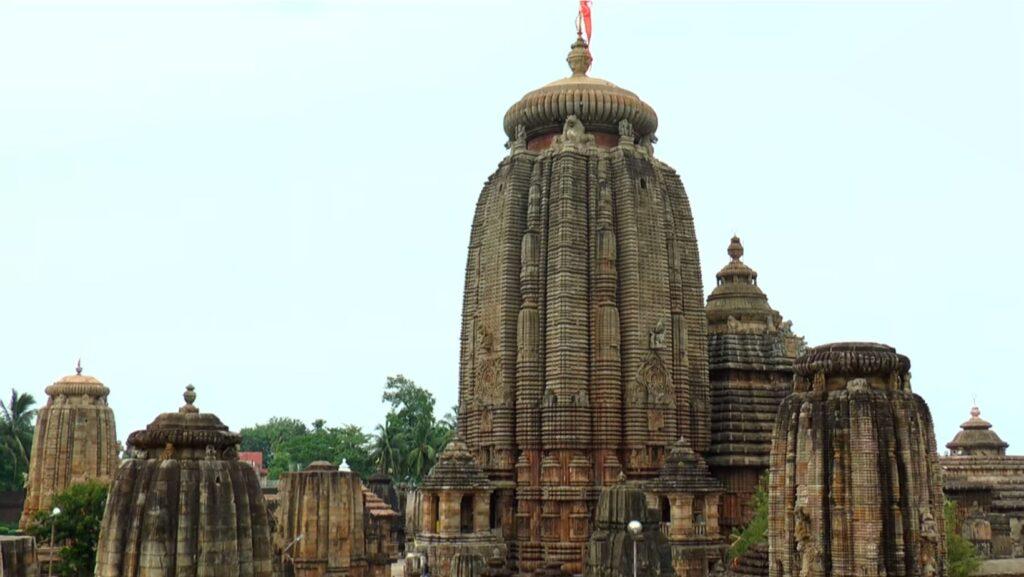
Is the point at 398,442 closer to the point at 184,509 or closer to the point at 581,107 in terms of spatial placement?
the point at 581,107

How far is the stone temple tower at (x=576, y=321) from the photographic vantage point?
41.8 metres

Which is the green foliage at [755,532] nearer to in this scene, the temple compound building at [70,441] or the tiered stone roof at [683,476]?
the tiered stone roof at [683,476]

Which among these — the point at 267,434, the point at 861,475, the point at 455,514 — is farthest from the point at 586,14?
the point at 267,434

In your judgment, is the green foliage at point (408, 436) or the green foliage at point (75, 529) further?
the green foliage at point (408, 436)

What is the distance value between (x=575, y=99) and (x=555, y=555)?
19.4m

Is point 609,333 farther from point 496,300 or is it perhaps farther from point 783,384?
point 783,384

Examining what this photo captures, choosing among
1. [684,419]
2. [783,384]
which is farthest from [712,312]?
[684,419]

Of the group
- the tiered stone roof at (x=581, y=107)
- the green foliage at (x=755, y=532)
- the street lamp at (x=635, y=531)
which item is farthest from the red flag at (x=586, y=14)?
the street lamp at (x=635, y=531)

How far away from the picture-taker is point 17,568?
18.2 meters

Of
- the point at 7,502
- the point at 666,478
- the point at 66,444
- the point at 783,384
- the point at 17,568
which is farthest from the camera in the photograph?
the point at 7,502

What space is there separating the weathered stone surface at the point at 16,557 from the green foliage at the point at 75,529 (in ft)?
81.5

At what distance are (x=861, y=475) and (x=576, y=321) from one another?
2215cm

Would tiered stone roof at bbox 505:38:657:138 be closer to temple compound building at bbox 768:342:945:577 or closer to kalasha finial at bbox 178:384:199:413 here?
temple compound building at bbox 768:342:945:577

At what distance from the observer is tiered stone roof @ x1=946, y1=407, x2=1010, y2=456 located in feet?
184
